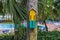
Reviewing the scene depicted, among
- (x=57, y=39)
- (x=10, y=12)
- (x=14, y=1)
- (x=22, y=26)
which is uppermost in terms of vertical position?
(x=14, y=1)

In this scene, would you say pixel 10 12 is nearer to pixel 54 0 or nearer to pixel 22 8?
pixel 22 8

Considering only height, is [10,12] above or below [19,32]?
above

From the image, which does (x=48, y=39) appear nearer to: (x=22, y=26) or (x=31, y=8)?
(x=22, y=26)

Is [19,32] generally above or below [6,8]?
below

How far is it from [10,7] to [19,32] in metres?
1.77

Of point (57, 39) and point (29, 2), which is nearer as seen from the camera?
point (29, 2)

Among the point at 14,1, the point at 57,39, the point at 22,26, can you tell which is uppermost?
the point at 14,1

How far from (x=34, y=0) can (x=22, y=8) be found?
6460mm

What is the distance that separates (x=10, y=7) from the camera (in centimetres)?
972

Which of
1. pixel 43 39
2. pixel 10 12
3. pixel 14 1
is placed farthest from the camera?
pixel 43 39

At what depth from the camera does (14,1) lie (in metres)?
10.4

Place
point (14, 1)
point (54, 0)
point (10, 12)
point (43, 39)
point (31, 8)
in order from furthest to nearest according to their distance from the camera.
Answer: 1. point (54, 0)
2. point (43, 39)
3. point (14, 1)
4. point (10, 12)
5. point (31, 8)

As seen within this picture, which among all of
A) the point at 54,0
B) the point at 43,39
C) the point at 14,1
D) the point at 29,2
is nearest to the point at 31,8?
the point at 29,2

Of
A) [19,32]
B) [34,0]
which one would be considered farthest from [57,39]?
[34,0]
